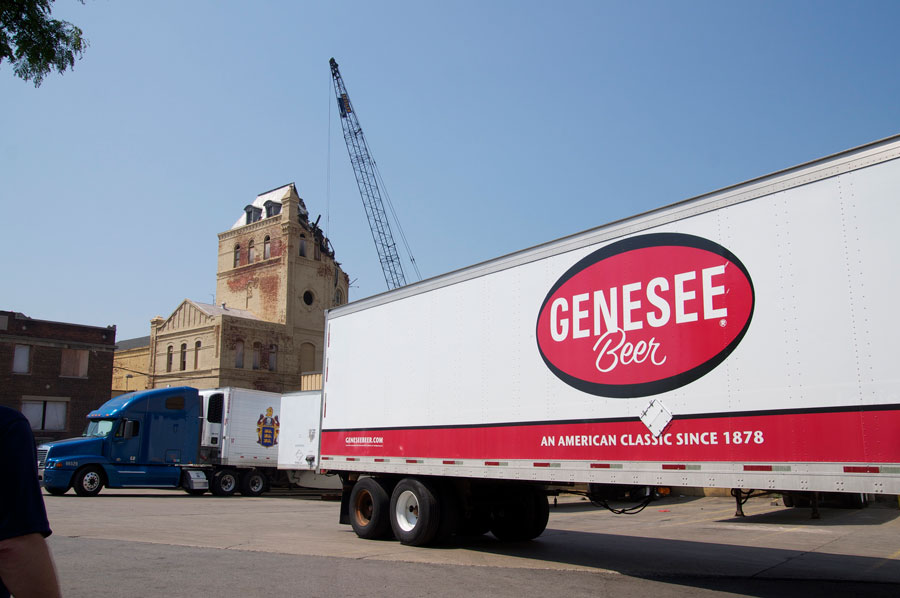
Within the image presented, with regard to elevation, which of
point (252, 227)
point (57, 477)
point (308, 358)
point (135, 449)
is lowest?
point (57, 477)

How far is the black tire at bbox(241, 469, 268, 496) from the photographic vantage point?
2612 cm

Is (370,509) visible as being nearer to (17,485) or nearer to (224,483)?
(17,485)

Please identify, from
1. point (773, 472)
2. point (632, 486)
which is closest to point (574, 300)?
point (632, 486)

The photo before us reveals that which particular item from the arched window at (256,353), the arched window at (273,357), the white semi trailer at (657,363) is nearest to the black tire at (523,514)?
the white semi trailer at (657,363)

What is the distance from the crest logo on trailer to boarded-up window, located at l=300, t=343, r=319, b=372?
4847cm

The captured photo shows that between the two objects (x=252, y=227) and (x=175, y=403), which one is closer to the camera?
(x=175, y=403)

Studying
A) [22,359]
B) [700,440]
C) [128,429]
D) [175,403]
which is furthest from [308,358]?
[700,440]

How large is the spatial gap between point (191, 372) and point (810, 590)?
50.0 metres

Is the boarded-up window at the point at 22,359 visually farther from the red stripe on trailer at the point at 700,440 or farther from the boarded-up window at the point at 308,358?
the red stripe on trailer at the point at 700,440

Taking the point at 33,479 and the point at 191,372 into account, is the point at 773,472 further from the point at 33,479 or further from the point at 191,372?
the point at 191,372

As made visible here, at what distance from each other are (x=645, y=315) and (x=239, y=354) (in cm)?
4754

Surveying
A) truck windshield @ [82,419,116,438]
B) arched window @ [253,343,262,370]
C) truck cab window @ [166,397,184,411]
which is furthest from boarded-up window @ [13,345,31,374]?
truck cab window @ [166,397,184,411]

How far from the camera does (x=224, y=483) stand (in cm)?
2550

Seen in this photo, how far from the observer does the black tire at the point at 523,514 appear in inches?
487
